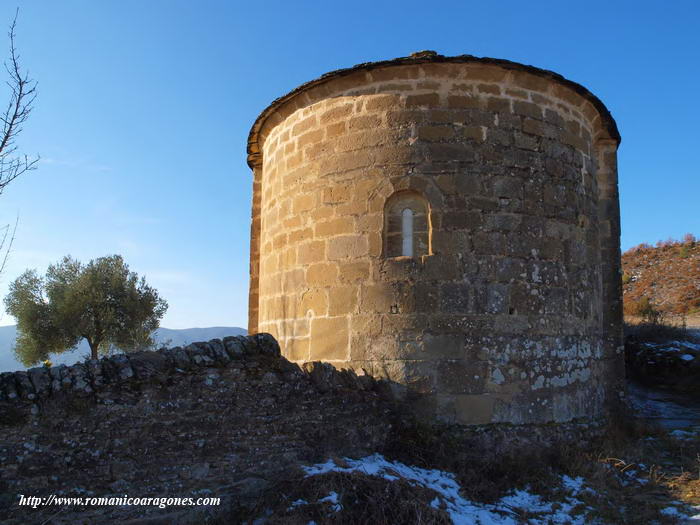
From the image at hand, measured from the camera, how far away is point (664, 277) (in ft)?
75.0

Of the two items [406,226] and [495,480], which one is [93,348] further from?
[495,480]

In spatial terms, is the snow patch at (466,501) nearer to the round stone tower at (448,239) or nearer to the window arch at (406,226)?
the round stone tower at (448,239)

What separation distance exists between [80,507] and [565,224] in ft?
18.2

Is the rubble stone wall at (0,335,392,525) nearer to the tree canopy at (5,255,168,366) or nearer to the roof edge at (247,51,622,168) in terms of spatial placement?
the roof edge at (247,51,622,168)

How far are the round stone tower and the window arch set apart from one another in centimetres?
1

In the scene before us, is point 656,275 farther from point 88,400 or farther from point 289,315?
point 88,400

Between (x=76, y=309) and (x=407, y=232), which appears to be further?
(x=76, y=309)

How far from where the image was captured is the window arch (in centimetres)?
595

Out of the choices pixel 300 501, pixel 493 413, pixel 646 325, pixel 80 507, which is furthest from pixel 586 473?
Answer: pixel 646 325

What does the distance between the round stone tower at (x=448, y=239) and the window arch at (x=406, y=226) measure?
0.04ft

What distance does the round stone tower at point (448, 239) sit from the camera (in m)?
5.74

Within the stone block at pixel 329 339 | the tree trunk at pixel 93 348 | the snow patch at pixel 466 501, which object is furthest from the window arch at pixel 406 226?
the tree trunk at pixel 93 348

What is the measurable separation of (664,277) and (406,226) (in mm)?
21051

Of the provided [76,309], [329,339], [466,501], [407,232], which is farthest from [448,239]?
[76,309]
